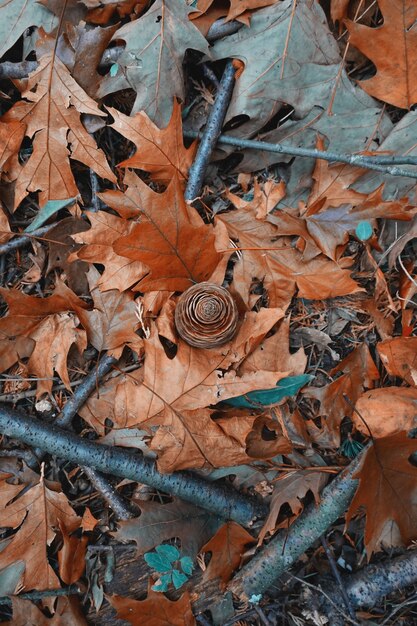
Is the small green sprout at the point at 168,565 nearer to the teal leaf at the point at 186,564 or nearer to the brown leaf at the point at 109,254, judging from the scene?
the teal leaf at the point at 186,564

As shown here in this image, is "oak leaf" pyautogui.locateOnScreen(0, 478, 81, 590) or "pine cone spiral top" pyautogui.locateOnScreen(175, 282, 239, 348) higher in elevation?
"pine cone spiral top" pyautogui.locateOnScreen(175, 282, 239, 348)

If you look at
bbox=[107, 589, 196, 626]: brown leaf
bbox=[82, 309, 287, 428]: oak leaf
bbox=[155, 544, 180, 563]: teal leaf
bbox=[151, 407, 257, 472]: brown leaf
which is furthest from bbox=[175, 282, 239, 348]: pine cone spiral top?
bbox=[107, 589, 196, 626]: brown leaf

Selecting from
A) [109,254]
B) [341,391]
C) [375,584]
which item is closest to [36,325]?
[109,254]

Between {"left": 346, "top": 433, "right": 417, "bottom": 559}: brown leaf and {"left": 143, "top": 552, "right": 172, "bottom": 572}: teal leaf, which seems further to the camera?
{"left": 143, "top": 552, "right": 172, "bottom": 572}: teal leaf

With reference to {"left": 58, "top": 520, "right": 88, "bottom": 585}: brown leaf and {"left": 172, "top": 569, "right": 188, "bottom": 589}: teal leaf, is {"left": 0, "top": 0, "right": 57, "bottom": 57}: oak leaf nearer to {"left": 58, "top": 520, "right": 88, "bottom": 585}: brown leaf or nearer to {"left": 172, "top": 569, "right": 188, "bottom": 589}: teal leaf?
{"left": 58, "top": 520, "right": 88, "bottom": 585}: brown leaf

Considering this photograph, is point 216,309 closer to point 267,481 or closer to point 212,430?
point 212,430

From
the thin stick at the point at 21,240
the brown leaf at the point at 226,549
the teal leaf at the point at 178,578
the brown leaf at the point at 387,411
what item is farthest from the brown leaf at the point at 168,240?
the teal leaf at the point at 178,578
